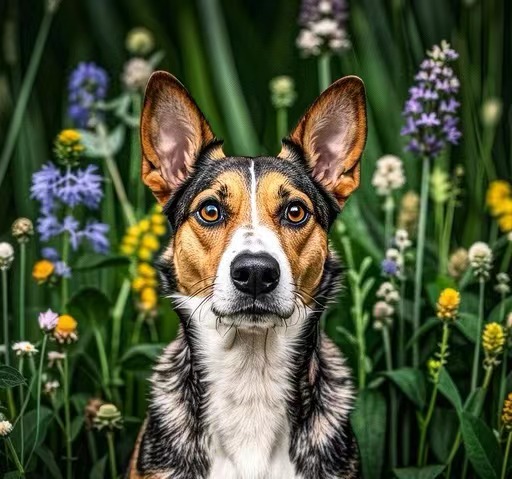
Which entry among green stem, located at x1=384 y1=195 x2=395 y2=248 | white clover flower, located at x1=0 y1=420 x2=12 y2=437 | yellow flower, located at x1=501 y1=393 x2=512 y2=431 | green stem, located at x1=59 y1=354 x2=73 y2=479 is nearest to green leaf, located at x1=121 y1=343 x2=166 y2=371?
green stem, located at x1=59 y1=354 x2=73 y2=479

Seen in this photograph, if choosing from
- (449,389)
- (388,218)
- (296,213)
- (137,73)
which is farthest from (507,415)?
(137,73)

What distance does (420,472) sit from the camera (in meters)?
4.24

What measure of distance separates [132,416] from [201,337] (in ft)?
4.14

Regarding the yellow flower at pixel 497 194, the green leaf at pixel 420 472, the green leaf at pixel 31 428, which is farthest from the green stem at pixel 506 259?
the green leaf at pixel 31 428

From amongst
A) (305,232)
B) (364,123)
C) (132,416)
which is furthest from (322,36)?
(132,416)

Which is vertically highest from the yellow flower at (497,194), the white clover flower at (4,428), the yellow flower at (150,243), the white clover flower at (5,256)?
the yellow flower at (497,194)

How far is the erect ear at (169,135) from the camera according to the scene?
12.5 feet

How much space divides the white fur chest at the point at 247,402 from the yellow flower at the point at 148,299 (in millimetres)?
1294

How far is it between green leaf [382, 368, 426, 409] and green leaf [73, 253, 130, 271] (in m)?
1.25

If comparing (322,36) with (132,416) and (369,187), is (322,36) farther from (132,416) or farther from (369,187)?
(132,416)

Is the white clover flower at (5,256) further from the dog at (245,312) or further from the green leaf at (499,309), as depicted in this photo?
the green leaf at (499,309)

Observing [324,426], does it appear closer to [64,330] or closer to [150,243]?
[64,330]

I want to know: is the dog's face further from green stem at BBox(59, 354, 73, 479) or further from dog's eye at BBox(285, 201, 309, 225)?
green stem at BBox(59, 354, 73, 479)

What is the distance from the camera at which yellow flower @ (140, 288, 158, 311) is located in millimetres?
5016
